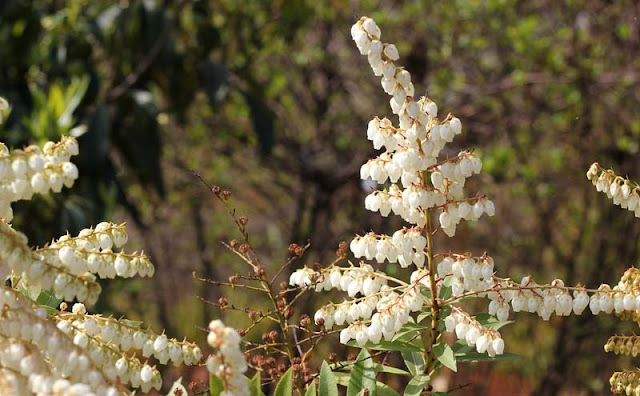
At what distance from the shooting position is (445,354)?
1791 millimetres

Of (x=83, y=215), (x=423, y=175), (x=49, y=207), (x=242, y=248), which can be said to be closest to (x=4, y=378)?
(x=242, y=248)

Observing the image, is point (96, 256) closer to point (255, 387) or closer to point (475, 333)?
point (255, 387)

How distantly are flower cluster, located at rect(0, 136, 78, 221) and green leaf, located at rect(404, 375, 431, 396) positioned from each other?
2.30ft

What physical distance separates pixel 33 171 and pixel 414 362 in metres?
0.94

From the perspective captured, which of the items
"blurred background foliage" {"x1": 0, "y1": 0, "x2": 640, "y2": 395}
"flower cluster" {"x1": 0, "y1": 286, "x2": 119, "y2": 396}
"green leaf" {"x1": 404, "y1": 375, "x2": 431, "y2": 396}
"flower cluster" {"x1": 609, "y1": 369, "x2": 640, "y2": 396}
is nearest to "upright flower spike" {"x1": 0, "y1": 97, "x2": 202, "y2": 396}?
"flower cluster" {"x1": 0, "y1": 286, "x2": 119, "y2": 396}

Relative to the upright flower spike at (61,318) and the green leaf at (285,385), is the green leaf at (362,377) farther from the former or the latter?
the upright flower spike at (61,318)

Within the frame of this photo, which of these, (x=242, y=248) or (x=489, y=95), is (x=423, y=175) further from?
(x=489, y=95)

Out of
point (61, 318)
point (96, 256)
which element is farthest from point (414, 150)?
Result: point (61, 318)

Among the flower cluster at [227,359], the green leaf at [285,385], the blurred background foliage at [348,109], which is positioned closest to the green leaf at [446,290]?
the green leaf at [285,385]

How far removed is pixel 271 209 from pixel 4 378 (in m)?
6.27

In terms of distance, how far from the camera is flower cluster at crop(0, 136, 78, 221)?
146cm

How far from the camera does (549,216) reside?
250 inches

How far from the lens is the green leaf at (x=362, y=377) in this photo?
1.70m

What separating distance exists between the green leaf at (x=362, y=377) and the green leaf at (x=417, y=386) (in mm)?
67
